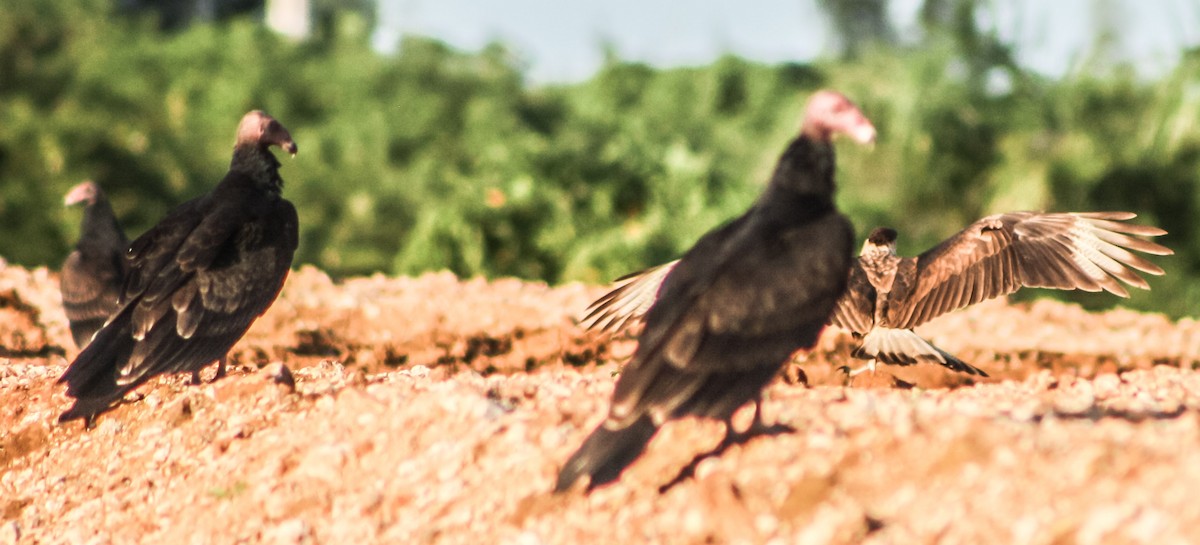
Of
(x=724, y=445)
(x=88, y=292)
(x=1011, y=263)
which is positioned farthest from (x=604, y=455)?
(x=88, y=292)

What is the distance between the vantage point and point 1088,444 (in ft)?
10.9

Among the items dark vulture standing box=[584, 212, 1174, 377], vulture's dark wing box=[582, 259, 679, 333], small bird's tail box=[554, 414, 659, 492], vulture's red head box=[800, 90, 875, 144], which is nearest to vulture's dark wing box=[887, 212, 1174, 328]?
dark vulture standing box=[584, 212, 1174, 377]

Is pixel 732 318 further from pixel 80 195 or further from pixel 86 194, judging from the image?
pixel 80 195

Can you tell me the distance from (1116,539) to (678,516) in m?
1.08

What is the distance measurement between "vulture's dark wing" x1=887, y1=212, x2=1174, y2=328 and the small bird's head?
0.10 m

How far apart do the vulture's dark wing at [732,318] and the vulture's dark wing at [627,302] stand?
3.75 ft

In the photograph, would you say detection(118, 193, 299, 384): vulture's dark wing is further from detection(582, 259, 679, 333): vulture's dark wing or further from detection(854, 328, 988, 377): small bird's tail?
detection(854, 328, 988, 377): small bird's tail

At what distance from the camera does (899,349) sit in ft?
18.9

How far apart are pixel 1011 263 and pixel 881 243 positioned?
22.5 inches

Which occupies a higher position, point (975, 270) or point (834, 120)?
point (834, 120)

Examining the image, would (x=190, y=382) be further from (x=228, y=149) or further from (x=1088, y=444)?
(x=228, y=149)

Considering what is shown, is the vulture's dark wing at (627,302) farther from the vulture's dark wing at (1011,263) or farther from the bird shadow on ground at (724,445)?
the bird shadow on ground at (724,445)

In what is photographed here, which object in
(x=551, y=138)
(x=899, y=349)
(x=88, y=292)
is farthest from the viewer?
(x=551, y=138)

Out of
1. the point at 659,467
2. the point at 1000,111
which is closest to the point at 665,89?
the point at 1000,111
